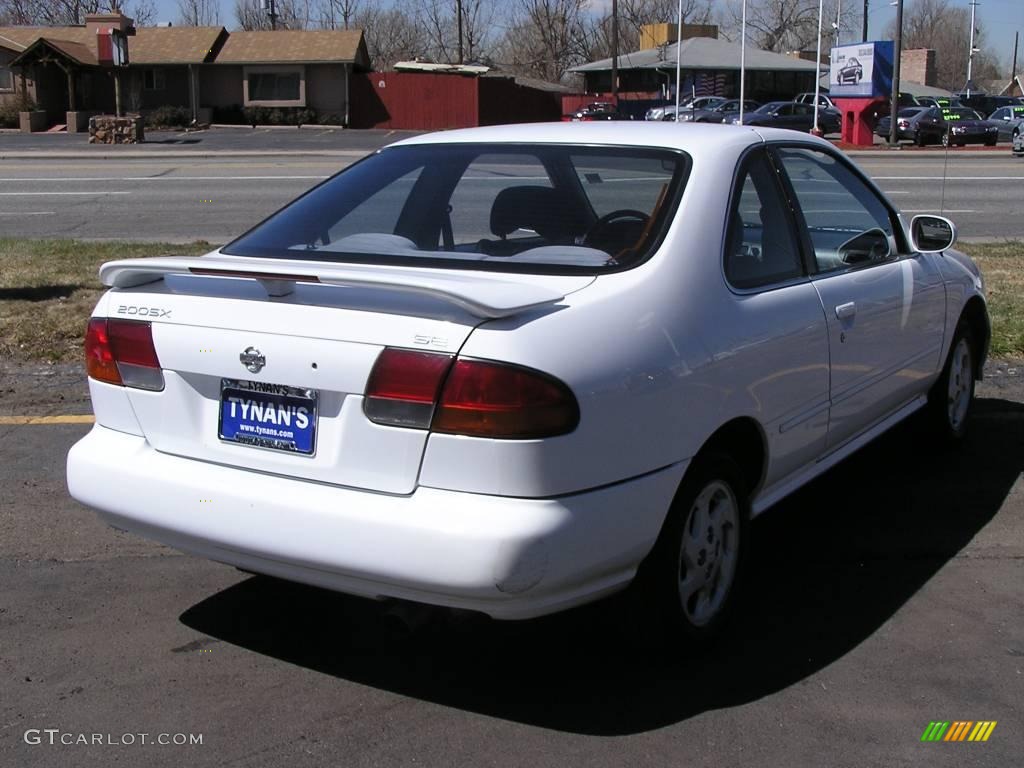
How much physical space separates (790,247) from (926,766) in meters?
1.90

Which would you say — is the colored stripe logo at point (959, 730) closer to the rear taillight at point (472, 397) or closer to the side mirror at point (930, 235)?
the rear taillight at point (472, 397)

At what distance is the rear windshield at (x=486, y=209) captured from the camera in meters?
3.90

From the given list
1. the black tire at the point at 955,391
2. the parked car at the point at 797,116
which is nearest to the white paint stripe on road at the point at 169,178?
the black tire at the point at 955,391

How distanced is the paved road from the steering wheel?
29.7 ft

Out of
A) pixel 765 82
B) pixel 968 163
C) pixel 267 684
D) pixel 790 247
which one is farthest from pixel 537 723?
pixel 765 82

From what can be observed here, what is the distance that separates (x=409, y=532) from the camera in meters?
3.13

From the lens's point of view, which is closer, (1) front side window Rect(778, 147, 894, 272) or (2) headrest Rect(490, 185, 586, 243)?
(2) headrest Rect(490, 185, 586, 243)

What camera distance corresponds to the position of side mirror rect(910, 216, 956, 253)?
5.39m

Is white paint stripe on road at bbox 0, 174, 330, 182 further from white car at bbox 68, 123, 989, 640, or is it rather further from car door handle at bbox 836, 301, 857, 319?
car door handle at bbox 836, 301, 857, 319

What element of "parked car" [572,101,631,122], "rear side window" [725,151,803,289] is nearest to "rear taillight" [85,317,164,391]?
"rear side window" [725,151,803,289]

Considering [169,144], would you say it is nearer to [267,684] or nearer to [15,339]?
[15,339]

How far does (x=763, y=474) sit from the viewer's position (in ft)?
13.3

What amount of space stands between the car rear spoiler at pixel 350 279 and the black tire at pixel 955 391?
3.04m

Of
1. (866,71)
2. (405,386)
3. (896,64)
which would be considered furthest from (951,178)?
(405,386)
